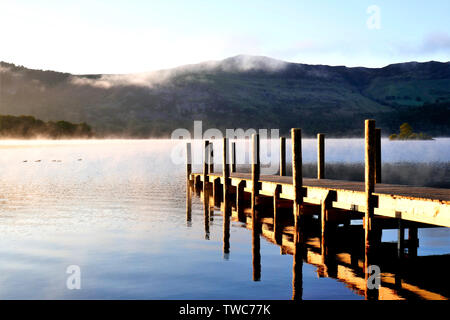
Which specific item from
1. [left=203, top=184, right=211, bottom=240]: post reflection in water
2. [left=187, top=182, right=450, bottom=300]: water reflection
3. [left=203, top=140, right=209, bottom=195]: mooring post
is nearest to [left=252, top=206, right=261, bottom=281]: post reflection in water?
[left=187, top=182, right=450, bottom=300]: water reflection

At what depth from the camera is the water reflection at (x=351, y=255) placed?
13.4 meters

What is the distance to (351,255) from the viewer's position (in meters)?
16.3

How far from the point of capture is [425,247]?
18.9 metres

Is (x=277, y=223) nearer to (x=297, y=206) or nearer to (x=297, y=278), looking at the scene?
(x=297, y=206)

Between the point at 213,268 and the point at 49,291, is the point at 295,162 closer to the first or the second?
the point at 213,268

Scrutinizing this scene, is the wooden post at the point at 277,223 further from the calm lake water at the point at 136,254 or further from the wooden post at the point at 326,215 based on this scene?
the wooden post at the point at 326,215

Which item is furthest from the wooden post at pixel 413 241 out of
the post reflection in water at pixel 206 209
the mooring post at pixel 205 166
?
the mooring post at pixel 205 166

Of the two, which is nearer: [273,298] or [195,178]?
[273,298]

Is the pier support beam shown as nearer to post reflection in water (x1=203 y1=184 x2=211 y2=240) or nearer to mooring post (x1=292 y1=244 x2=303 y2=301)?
mooring post (x1=292 y1=244 x2=303 y2=301)

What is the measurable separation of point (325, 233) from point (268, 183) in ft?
16.0

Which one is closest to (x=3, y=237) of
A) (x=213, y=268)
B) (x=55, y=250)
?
(x=55, y=250)

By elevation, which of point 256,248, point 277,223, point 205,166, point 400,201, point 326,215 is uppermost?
point 205,166

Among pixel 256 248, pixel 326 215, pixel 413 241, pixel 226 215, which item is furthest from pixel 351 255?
pixel 226 215
